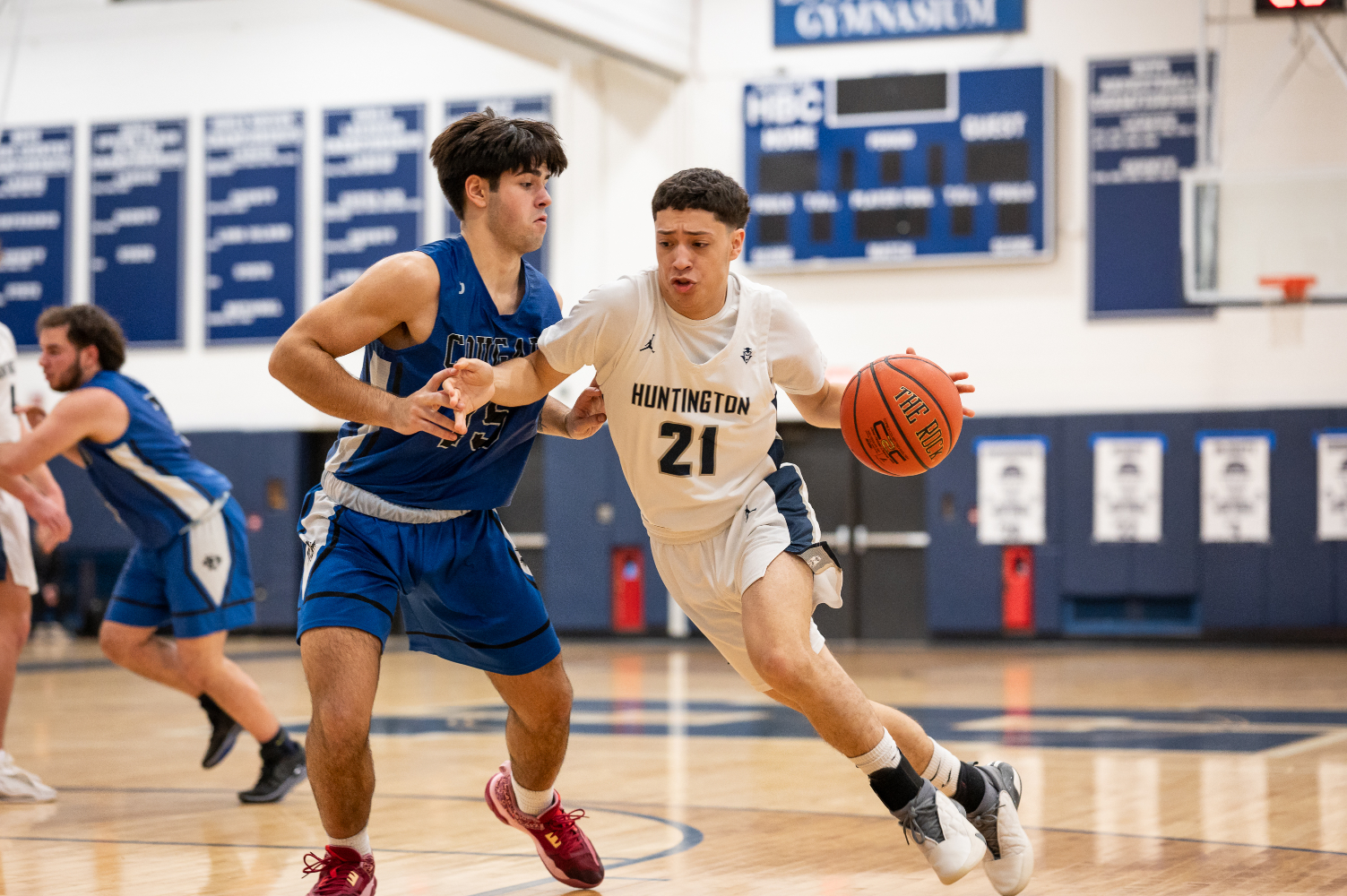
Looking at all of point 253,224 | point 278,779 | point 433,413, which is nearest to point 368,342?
point 433,413

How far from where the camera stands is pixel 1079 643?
13.4m

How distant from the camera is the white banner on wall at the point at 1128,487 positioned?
1316 cm

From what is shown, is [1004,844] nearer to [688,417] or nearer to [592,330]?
[688,417]

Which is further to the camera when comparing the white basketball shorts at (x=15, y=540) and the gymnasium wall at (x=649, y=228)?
the gymnasium wall at (x=649, y=228)

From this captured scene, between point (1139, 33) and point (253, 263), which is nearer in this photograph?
point (1139, 33)

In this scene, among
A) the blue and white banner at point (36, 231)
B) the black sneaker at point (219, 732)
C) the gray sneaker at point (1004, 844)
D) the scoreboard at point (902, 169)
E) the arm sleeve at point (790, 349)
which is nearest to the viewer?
the gray sneaker at point (1004, 844)

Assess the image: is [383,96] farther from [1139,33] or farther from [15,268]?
[1139,33]

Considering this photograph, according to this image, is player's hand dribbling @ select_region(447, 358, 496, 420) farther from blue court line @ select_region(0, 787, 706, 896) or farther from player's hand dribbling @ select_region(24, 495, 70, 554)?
player's hand dribbling @ select_region(24, 495, 70, 554)

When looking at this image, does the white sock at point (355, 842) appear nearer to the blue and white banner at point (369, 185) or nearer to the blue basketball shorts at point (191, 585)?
the blue basketball shorts at point (191, 585)

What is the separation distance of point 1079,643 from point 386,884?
10375 mm

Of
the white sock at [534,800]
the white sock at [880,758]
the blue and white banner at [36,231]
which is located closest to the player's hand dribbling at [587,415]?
the white sock at [534,800]

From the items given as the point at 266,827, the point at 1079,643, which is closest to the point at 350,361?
the point at 1079,643

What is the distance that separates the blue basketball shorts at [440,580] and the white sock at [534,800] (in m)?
0.38

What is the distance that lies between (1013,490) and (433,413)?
35.0ft
